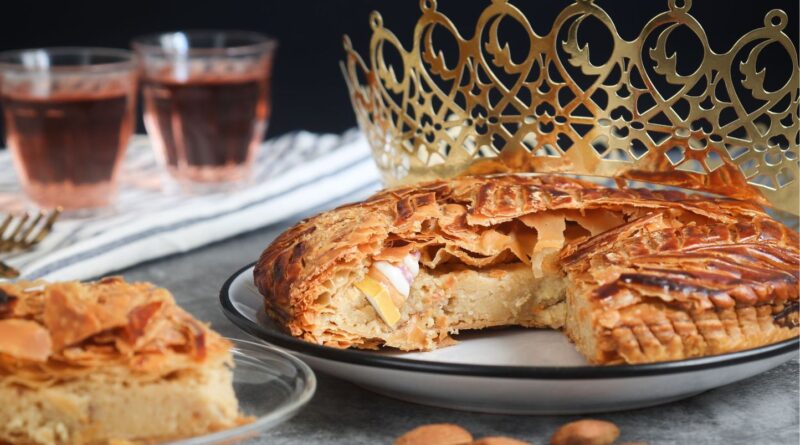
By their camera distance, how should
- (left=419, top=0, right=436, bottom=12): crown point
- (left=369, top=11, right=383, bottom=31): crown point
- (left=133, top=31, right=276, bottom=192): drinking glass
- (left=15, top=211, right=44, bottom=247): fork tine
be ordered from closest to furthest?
(left=419, top=0, right=436, bottom=12): crown point < (left=369, top=11, right=383, bottom=31): crown point < (left=15, top=211, right=44, bottom=247): fork tine < (left=133, top=31, right=276, bottom=192): drinking glass

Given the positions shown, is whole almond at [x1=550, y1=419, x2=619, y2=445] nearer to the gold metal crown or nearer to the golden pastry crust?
the golden pastry crust

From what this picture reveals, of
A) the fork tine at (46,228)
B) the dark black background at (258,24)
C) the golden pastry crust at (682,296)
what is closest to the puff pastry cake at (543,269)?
the golden pastry crust at (682,296)

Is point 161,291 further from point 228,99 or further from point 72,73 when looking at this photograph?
point 228,99

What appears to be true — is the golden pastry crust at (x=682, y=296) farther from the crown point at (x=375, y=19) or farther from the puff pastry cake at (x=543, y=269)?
the crown point at (x=375, y=19)

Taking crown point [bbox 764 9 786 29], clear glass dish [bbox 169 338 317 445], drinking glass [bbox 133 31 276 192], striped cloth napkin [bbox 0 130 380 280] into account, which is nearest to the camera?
clear glass dish [bbox 169 338 317 445]

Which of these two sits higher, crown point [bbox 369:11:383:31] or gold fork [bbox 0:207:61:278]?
crown point [bbox 369:11:383:31]

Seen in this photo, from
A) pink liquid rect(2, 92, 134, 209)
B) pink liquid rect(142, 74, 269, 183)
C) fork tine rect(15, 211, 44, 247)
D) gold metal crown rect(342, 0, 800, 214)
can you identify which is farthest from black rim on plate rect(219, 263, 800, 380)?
pink liquid rect(142, 74, 269, 183)

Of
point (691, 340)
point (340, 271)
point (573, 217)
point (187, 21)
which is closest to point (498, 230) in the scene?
point (573, 217)

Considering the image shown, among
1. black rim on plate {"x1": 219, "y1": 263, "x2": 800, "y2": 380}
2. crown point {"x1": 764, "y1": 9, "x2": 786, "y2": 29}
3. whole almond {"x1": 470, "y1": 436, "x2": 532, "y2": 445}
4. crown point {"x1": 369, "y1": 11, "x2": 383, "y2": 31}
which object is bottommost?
whole almond {"x1": 470, "y1": 436, "x2": 532, "y2": 445}
